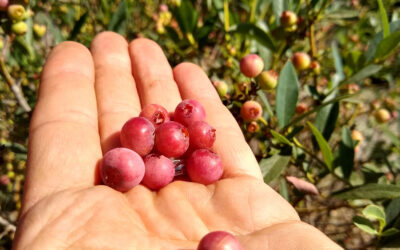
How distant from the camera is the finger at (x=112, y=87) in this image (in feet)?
4.99

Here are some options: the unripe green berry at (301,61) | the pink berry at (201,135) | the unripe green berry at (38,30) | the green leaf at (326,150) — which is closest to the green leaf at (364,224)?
the green leaf at (326,150)

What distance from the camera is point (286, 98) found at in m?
1.52

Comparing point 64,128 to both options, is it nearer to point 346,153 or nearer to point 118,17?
point 118,17

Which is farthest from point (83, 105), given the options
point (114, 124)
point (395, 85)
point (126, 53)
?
point (395, 85)

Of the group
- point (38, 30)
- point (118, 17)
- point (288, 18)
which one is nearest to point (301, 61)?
point (288, 18)

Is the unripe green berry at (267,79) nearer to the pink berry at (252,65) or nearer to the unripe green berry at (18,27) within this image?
the pink berry at (252,65)

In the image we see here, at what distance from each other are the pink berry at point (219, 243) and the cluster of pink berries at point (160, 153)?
1.08ft

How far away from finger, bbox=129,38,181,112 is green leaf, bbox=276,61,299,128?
490mm

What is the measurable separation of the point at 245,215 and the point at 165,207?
0.27 metres

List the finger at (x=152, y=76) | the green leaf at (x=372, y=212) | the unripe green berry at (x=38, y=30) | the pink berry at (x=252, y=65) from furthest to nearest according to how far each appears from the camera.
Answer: the unripe green berry at (x=38, y=30) < the finger at (x=152, y=76) < the pink berry at (x=252, y=65) < the green leaf at (x=372, y=212)

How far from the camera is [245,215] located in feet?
3.76

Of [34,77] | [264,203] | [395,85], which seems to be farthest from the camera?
[395,85]

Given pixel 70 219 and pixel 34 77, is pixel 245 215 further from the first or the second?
pixel 34 77

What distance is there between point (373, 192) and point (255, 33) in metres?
0.83
